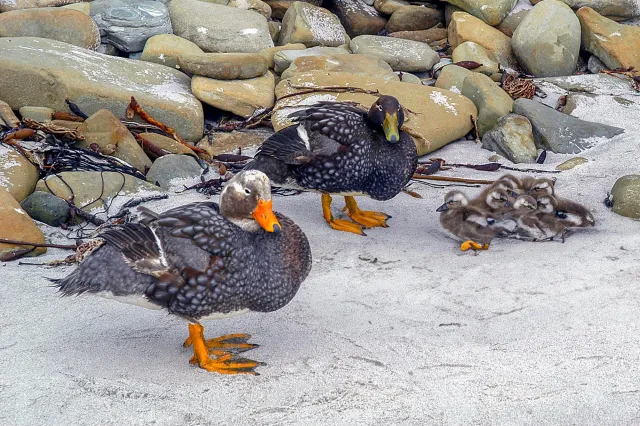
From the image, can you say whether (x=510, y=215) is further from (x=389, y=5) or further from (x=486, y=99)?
(x=389, y=5)

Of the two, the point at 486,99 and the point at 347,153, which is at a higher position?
the point at 347,153

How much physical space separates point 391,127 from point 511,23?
4684 millimetres

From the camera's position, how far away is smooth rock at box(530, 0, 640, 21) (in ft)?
31.7

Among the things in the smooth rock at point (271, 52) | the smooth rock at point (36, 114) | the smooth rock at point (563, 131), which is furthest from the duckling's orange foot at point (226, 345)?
the smooth rock at point (271, 52)

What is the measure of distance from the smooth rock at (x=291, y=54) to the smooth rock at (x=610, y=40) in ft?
9.24

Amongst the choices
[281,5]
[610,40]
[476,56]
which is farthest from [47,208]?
[610,40]

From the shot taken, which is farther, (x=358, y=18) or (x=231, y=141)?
(x=358, y=18)

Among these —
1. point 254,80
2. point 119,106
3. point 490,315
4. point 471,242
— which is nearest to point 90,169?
point 119,106

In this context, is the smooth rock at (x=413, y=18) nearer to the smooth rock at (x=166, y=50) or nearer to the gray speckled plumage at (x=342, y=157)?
the smooth rock at (x=166, y=50)

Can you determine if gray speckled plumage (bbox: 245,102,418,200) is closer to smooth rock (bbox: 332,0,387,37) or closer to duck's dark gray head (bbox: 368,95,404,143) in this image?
duck's dark gray head (bbox: 368,95,404,143)

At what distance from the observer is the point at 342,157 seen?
5734 mm

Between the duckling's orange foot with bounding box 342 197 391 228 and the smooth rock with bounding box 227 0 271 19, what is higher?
the smooth rock with bounding box 227 0 271 19

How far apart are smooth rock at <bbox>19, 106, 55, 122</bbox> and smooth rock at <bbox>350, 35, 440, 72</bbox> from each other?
3.58 meters

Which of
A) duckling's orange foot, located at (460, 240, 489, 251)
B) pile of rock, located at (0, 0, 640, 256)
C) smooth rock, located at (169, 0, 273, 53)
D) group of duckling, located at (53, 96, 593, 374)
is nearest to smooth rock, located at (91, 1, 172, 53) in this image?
pile of rock, located at (0, 0, 640, 256)
